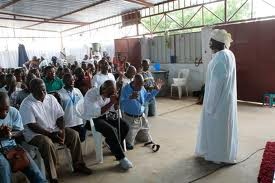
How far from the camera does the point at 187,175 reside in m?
3.38

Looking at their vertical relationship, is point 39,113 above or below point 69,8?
below

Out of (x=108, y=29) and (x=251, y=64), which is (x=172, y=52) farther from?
(x=108, y=29)

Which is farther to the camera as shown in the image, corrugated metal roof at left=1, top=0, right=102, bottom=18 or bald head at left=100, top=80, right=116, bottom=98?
corrugated metal roof at left=1, top=0, right=102, bottom=18

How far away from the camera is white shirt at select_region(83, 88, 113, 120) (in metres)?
3.83

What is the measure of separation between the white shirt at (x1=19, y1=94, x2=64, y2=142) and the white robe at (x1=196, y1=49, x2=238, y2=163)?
1.91 m

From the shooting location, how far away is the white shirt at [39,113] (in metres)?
3.21

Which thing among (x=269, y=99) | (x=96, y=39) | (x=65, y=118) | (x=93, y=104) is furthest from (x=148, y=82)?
(x=96, y=39)

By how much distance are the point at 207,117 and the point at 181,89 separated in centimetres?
565

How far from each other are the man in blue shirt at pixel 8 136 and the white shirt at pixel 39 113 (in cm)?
17

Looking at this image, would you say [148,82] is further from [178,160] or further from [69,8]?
[69,8]

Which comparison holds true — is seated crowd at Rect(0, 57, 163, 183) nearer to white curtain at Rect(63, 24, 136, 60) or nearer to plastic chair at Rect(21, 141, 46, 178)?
plastic chair at Rect(21, 141, 46, 178)

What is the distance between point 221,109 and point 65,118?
208 cm

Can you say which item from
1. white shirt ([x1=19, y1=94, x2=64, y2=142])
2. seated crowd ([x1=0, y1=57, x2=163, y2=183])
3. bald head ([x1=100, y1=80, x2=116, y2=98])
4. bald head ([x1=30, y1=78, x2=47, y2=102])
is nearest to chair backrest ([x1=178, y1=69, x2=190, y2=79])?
seated crowd ([x1=0, y1=57, x2=163, y2=183])

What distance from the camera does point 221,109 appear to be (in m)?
3.51
